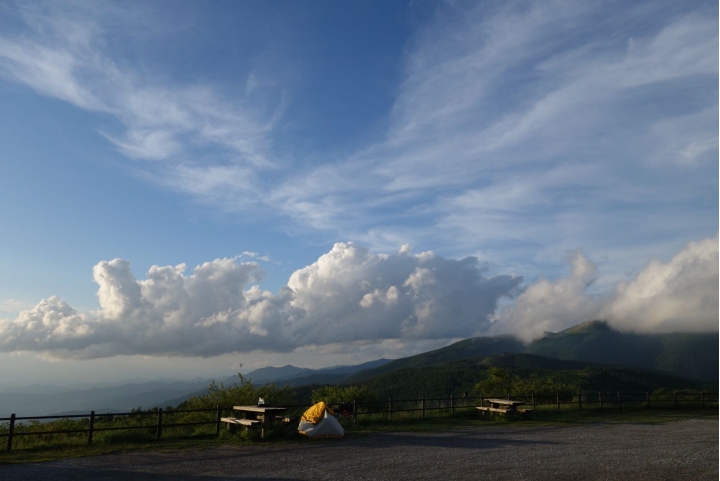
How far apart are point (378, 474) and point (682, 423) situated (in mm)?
18372

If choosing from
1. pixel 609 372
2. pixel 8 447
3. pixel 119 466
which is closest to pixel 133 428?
pixel 8 447

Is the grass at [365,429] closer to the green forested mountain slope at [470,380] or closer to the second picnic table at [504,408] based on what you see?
the second picnic table at [504,408]

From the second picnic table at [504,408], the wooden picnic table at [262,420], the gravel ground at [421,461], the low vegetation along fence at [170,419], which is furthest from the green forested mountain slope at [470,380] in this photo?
the wooden picnic table at [262,420]

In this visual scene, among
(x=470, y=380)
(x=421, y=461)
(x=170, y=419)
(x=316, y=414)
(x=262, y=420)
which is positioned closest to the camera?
(x=421, y=461)

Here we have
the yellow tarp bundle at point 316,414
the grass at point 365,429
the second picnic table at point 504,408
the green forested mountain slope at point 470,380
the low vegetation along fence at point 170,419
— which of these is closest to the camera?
the grass at point 365,429

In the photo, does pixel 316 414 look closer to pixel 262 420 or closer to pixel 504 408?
pixel 262 420

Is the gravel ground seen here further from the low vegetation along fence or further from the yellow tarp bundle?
the low vegetation along fence

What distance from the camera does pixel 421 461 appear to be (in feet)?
38.5

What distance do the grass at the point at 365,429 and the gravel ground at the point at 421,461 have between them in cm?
88

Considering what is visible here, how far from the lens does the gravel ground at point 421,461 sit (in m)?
10.3

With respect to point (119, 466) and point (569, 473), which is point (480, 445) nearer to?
point (569, 473)

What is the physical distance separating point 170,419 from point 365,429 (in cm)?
817

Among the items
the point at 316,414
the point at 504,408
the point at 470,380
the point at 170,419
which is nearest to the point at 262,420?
the point at 316,414

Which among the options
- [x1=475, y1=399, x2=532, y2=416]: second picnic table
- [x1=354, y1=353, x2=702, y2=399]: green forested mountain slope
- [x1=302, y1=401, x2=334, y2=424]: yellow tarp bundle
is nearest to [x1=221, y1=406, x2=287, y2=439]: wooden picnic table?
[x1=302, y1=401, x2=334, y2=424]: yellow tarp bundle
